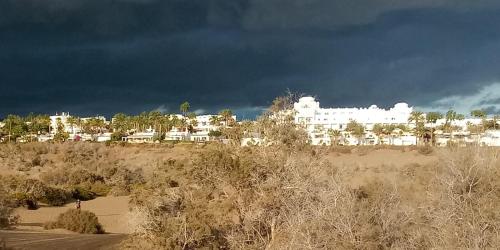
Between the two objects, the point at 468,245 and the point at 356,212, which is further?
the point at 356,212

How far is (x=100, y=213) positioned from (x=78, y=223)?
7.34 metres

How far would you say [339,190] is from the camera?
1602 centimetres

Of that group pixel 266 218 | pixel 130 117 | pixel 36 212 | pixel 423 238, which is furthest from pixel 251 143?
pixel 130 117

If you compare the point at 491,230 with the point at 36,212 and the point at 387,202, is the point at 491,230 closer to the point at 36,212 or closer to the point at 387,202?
the point at 387,202

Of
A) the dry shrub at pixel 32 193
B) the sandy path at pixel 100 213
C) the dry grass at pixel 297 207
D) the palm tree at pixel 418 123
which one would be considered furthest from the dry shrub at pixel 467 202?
the palm tree at pixel 418 123

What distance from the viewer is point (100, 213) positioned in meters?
36.3

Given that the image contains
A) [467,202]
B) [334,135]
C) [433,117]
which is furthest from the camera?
[433,117]

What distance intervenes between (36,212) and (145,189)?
57.4 feet

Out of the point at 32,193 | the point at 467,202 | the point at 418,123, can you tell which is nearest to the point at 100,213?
the point at 32,193

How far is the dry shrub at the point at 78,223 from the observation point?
94.5 feet

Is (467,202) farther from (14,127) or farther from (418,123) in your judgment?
(14,127)

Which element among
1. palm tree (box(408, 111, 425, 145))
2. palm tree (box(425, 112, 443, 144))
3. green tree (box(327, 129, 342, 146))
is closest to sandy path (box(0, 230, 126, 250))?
green tree (box(327, 129, 342, 146))

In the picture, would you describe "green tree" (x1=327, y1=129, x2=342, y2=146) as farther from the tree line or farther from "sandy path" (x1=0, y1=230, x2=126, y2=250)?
"sandy path" (x1=0, y1=230, x2=126, y2=250)

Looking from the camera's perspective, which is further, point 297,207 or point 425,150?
point 425,150
